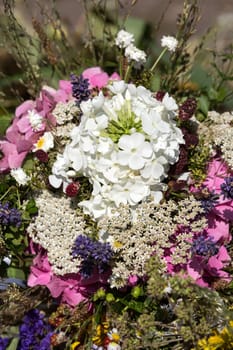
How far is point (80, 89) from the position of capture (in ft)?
4.39

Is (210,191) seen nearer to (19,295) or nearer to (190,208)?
(190,208)

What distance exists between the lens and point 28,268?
1365 millimetres

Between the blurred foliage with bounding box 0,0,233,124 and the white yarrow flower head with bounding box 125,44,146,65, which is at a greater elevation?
the blurred foliage with bounding box 0,0,233,124

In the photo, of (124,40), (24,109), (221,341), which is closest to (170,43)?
(124,40)

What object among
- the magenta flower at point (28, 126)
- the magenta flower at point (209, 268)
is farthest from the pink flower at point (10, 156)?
the magenta flower at point (209, 268)

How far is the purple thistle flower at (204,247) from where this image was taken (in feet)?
3.84

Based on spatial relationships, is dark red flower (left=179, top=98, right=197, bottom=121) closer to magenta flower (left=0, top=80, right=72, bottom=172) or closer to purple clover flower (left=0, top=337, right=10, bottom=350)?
magenta flower (left=0, top=80, right=72, bottom=172)

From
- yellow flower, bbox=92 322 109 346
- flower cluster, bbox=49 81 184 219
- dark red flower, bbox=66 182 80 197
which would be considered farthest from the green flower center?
yellow flower, bbox=92 322 109 346

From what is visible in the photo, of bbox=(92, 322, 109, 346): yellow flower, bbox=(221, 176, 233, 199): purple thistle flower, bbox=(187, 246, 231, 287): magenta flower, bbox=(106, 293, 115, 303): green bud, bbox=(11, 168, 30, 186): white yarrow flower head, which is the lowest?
bbox=(92, 322, 109, 346): yellow flower

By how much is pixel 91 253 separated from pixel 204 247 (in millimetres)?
180

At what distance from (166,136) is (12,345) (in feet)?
1.53

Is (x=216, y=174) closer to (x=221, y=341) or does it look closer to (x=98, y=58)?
(x=221, y=341)

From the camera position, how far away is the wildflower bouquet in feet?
3.81

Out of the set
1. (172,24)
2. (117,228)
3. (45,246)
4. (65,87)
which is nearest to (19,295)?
(45,246)
